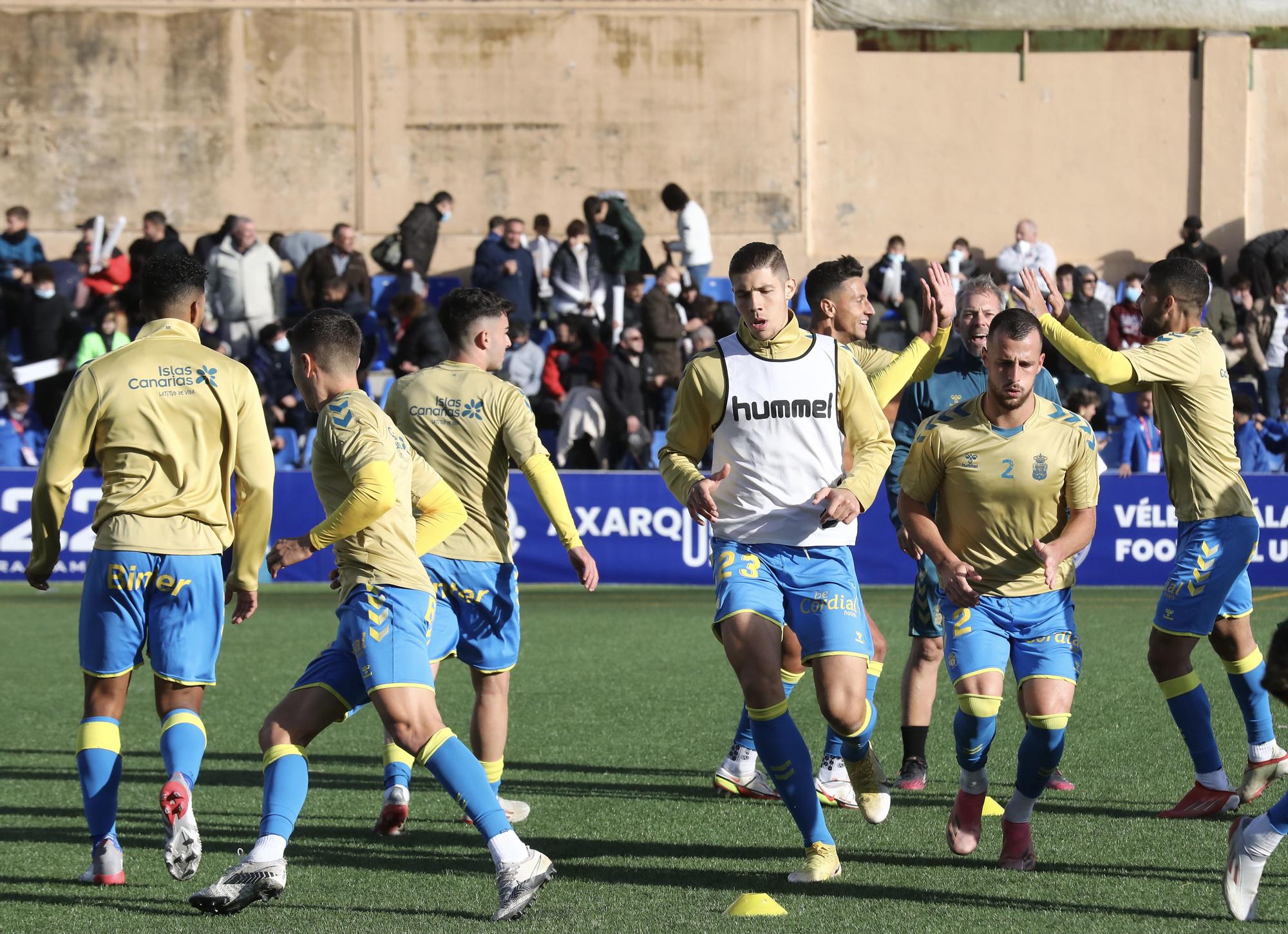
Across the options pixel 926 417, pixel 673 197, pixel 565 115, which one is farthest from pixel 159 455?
pixel 565 115

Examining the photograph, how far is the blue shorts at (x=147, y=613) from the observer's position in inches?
217

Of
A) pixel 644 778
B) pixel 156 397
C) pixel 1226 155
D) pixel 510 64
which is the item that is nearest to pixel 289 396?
pixel 510 64

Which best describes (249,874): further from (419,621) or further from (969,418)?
(969,418)

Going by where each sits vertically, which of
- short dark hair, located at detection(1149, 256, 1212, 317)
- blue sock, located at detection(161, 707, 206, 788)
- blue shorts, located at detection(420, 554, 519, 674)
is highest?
short dark hair, located at detection(1149, 256, 1212, 317)

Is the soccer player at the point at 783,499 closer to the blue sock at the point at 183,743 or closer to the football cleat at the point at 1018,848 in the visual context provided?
the football cleat at the point at 1018,848

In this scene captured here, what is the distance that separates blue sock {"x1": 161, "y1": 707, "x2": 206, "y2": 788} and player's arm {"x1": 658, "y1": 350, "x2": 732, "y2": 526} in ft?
5.91

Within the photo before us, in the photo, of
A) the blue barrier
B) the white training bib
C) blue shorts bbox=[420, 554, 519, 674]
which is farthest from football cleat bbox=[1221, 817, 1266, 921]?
the blue barrier

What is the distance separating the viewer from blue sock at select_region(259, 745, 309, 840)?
5234mm

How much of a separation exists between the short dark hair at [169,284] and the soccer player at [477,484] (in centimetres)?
110

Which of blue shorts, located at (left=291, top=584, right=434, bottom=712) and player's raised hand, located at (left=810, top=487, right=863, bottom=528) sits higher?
player's raised hand, located at (left=810, top=487, right=863, bottom=528)

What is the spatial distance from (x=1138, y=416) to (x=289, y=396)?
893 centimetres

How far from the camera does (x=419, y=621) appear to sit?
17.9 ft

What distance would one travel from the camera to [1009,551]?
5828 mm

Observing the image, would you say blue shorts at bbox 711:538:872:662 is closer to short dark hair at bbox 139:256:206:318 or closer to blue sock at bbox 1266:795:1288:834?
blue sock at bbox 1266:795:1288:834
